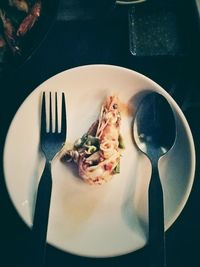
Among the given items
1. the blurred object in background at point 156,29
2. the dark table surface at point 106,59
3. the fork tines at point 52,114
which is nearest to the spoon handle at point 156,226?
the dark table surface at point 106,59

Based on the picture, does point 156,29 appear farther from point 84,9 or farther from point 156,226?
point 156,226

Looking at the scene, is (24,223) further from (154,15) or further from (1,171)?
(154,15)

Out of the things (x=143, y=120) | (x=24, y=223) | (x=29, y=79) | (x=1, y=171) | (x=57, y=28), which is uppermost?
(x=57, y=28)

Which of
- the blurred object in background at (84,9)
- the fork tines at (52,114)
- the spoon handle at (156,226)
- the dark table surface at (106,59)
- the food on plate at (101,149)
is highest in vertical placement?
the blurred object in background at (84,9)

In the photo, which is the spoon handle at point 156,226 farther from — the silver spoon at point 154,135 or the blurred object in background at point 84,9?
the blurred object in background at point 84,9

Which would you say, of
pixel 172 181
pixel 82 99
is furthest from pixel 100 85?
pixel 172 181
